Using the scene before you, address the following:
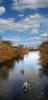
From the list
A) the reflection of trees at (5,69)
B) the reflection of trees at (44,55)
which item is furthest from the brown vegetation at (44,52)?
the reflection of trees at (5,69)

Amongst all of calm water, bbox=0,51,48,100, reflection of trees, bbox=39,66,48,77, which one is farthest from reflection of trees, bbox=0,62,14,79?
reflection of trees, bbox=39,66,48,77

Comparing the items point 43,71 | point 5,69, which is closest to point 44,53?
point 43,71

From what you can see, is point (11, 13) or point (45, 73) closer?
point (11, 13)

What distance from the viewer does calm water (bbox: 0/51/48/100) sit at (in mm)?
3260

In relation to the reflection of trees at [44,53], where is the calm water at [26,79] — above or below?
below

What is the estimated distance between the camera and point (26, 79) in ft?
10.8

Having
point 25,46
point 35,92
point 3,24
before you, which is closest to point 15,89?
point 35,92

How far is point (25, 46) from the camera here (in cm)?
329

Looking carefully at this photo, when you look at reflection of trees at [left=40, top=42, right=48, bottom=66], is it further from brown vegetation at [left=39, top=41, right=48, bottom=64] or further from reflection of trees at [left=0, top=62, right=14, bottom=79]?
reflection of trees at [left=0, top=62, right=14, bottom=79]

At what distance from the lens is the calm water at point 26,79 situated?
10.7 feet

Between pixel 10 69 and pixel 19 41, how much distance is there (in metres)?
0.35

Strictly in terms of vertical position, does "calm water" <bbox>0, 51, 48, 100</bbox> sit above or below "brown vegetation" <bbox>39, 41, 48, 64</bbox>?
below

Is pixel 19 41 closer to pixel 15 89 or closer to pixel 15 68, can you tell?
pixel 15 68

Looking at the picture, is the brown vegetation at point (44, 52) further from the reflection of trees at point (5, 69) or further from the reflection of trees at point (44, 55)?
the reflection of trees at point (5, 69)
